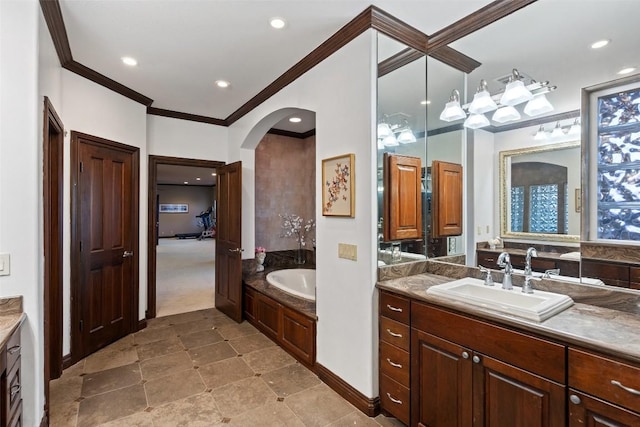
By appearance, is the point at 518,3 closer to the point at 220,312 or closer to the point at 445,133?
the point at 445,133

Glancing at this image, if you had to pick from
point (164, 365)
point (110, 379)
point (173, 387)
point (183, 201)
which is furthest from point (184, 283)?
point (183, 201)

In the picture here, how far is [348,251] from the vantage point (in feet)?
8.00

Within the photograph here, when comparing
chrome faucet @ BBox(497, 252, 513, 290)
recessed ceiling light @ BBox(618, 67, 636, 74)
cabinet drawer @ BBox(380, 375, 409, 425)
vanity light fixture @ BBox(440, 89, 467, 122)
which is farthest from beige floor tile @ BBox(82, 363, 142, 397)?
recessed ceiling light @ BBox(618, 67, 636, 74)

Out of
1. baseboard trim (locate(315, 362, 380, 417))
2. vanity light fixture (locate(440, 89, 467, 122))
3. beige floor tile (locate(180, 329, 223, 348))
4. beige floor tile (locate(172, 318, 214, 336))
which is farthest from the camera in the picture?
beige floor tile (locate(172, 318, 214, 336))

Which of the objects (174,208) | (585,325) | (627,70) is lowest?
(585,325)

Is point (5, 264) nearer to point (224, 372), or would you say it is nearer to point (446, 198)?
point (224, 372)

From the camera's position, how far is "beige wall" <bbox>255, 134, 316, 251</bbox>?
16.4ft

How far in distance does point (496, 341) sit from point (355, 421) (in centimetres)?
116

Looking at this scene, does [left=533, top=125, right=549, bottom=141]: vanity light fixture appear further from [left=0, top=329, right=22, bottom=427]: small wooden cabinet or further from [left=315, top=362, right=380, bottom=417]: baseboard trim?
[left=0, top=329, right=22, bottom=427]: small wooden cabinet

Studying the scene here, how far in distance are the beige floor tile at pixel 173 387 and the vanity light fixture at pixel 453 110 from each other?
2914mm

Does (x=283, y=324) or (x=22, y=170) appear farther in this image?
(x=283, y=324)

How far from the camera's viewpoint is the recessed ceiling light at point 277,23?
228 centimetres

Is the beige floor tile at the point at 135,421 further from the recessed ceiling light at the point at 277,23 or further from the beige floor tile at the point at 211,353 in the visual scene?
the recessed ceiling light at the point at 277,23

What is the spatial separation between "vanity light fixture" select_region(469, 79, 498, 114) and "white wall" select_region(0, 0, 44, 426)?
2808 millimetres
